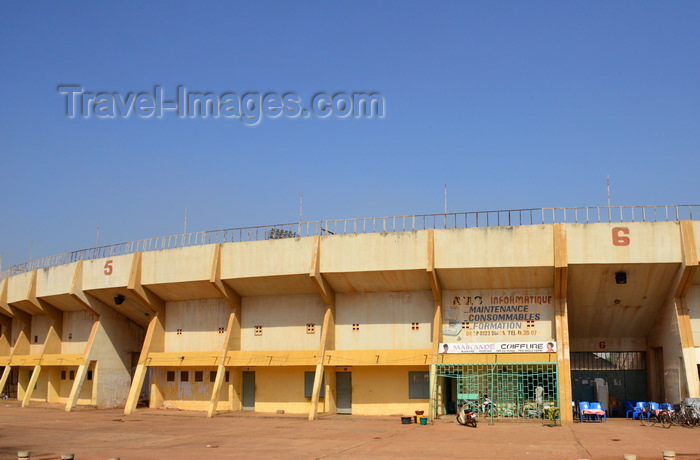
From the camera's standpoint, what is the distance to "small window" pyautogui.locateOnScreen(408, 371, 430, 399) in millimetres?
34375

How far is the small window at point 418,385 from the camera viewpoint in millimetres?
34375

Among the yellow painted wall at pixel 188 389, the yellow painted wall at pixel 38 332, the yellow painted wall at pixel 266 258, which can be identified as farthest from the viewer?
the yellow painted wall at pixel 38 332

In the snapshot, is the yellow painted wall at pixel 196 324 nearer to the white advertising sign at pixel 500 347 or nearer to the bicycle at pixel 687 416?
the white advertising sign at pixel 500 347

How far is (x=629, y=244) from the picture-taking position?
30.7 metres

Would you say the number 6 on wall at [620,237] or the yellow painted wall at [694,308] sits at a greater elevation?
the number 6 on wall at [620,237]

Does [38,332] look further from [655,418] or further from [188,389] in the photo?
[655,418]

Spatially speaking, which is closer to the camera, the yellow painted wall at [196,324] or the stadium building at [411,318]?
the stadium building at [411,318]

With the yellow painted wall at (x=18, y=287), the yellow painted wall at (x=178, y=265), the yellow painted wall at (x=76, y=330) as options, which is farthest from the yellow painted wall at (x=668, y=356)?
the yellow painted wall at (x=18, y=287)

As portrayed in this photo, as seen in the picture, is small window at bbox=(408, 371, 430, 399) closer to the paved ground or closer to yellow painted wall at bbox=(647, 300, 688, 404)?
the paved ground

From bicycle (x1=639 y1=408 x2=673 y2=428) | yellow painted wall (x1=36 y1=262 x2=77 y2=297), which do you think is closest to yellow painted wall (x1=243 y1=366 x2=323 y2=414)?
yellow painted wall (x1=36 y1=262 x2=77 y2=297)

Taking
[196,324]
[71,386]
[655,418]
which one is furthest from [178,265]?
[655,418]

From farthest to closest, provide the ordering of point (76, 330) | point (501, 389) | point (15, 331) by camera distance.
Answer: point (15, 331) → point (76, 330) → point (501, 389)

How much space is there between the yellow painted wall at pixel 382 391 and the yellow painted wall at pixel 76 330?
66.4ft

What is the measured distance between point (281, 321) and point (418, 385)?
8.20m
